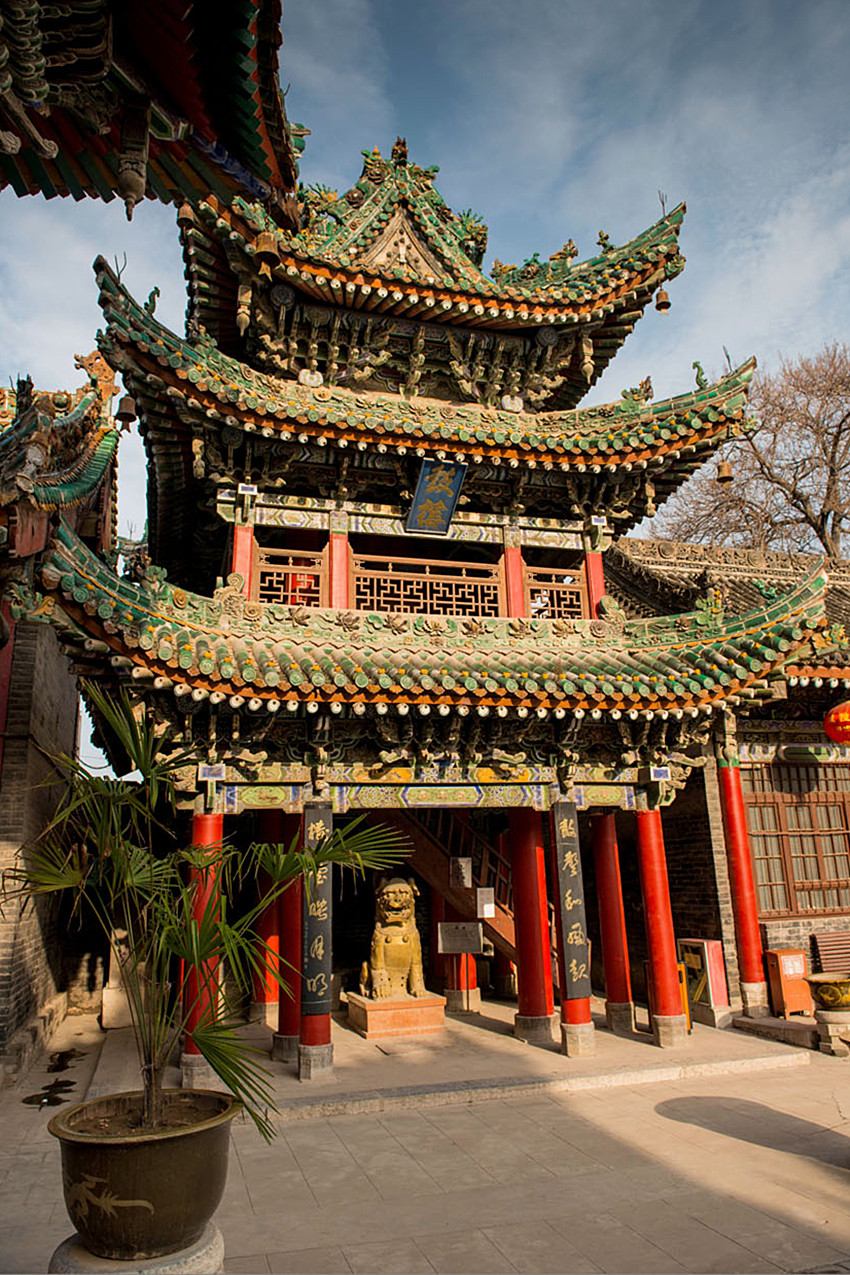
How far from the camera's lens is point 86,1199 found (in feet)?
12.4

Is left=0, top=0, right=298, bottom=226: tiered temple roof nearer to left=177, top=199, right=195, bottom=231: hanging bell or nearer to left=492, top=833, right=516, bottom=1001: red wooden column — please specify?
left=177, top=199, right=195, bottom=231: hanging bell

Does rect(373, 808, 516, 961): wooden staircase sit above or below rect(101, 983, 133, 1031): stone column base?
above

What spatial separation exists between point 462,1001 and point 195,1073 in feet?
18.1

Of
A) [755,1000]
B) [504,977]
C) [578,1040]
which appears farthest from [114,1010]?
[755,1000]

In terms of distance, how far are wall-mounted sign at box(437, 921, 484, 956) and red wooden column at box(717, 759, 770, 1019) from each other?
12.9 feet

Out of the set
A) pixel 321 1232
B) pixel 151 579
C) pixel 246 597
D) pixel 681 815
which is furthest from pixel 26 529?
pixel 681 815

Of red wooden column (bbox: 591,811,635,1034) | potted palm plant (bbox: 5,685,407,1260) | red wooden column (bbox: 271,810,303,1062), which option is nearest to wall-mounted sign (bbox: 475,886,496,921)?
red wooden column (bbox: 591,811,635,1034)

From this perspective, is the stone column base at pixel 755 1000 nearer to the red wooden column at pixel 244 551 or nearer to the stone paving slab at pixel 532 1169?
the stone paving slab at pixel 532 1169

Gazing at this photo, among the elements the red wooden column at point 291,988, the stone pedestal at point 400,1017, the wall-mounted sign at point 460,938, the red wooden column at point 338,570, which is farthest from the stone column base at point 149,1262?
the wall-mounted sign at point 460,938

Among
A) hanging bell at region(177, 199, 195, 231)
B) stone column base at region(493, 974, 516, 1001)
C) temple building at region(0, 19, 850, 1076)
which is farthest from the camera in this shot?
stone column base at region(493, 974, 516, 1001)

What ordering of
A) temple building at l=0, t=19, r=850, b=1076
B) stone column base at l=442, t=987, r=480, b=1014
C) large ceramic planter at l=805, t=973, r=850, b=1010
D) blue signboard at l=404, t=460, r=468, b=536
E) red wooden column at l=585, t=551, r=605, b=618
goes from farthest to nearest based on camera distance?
1. stone column base at l=442, t=987, r=480, b=1014
2. red wooden column at l=585, t=551, r=605, b=618
3. blue signboard at l=404, t=460, r=468, b=536
4. large ceramic planter at l=805, t=973, r=850, b=1010
5. temple building at l=0, t=19, r=850, b=1076

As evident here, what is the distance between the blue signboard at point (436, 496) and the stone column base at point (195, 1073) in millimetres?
6870

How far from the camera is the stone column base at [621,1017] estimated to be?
437 inches

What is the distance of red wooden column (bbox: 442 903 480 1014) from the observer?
13.3 m
